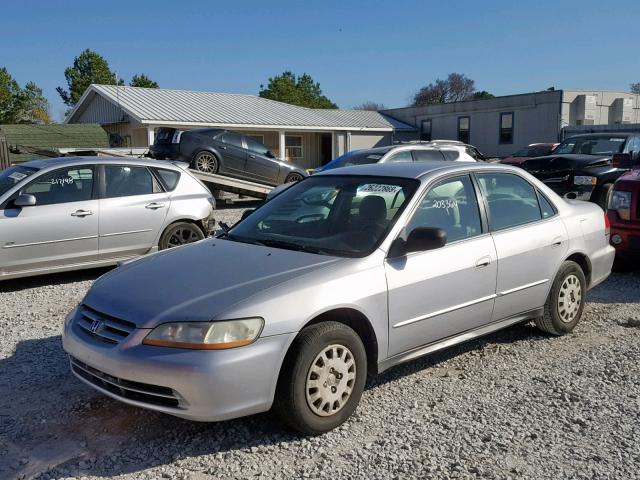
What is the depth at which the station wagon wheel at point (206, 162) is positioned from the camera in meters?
15.4

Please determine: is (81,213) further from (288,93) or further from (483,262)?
(288,93)

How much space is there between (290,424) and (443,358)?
184cm

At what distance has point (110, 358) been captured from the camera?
11.0 ft

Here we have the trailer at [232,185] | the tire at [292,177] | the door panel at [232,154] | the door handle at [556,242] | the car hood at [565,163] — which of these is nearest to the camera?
the door handle at [556,242]

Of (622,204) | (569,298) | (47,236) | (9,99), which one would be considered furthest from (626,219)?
(9,99)

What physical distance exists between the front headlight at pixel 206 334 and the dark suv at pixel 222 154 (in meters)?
12.4

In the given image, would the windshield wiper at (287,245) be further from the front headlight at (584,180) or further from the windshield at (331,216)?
the front headlight at (584,180)

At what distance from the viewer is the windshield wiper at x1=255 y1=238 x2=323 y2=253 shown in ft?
13.4

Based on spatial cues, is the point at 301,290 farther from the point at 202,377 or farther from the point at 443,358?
the point at 443,358

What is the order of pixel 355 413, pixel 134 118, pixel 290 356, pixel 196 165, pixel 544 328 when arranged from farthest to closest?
1. pixel 134 118
2. pixel 196 165
3. pixel 544 328
4. pixel 355 413
5. pixel 290 356

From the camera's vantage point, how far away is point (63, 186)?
24.0ft

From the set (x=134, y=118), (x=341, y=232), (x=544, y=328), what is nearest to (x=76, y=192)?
(x=341, y=232)

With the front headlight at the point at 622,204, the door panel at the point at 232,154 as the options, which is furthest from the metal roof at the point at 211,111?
the front headlight at the point at 622,204

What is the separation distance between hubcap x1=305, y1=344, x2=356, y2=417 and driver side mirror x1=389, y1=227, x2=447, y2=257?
2.55 feet
